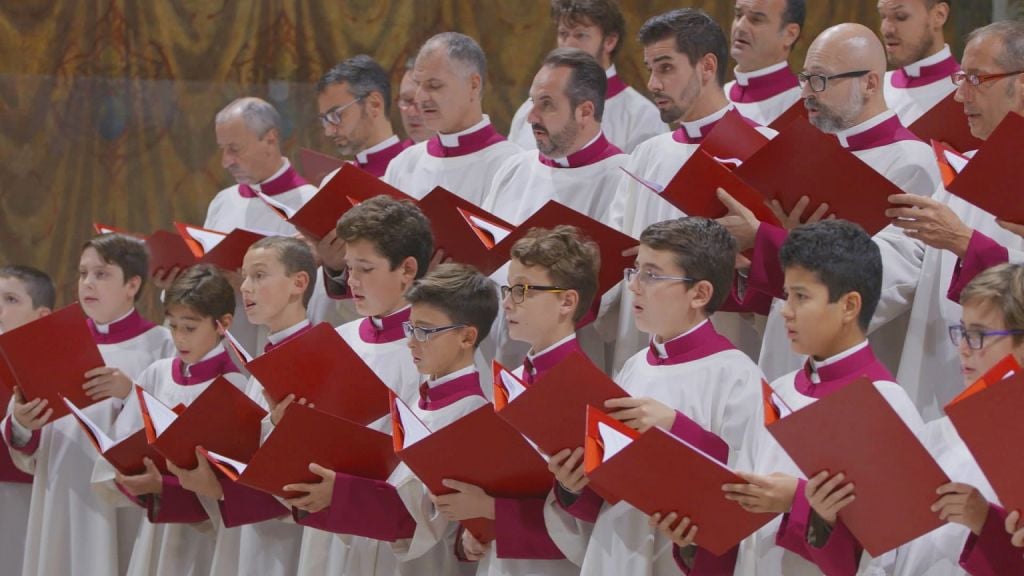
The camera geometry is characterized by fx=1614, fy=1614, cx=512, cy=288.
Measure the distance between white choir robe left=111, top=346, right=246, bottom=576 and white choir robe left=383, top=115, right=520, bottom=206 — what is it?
1.08 m

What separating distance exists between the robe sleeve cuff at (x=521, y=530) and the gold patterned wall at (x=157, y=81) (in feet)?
14.4

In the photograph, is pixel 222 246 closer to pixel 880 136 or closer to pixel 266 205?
pixel 266 205

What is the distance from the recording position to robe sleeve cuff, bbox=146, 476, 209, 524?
5195mm

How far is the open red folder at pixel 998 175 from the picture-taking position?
152 inches

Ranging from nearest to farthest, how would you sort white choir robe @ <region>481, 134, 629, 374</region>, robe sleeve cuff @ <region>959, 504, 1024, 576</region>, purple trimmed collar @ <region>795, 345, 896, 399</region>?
1. robe sleeve cuff @ <region>959, 504, 1024, 576</region>
2. purple trimmed collar @ <region>795, 345, 896, 399</region>
3. white choir robe @ <region>481, 134, 629, 374</region>

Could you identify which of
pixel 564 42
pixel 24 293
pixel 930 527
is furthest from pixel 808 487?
pixel 24 293

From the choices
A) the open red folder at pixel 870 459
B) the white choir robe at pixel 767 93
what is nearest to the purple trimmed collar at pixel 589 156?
the white choir robe at pixel 767 93

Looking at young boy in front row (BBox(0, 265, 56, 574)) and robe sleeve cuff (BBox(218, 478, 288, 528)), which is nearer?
robe sleeve cuff (BBox(218, 478, 288, 528))

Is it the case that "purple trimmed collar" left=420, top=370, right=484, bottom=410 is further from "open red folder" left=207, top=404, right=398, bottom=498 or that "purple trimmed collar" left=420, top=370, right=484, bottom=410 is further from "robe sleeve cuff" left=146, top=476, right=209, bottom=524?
"robe sleeve cuff" left=146, top=476, right=209, bottom=524

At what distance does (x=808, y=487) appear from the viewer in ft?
11.2

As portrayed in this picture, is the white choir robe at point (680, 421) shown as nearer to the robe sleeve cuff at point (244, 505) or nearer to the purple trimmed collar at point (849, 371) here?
the purple trimmed collar at point (849, 371)

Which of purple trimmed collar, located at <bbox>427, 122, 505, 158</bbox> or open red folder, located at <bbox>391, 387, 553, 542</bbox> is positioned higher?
purple trimmed collar, located at <bbox>427, 122, 505, 158</bbox>

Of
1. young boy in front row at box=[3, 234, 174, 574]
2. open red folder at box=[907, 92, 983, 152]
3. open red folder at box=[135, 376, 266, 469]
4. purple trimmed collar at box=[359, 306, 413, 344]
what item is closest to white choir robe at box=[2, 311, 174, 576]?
young boy in front row at box=[3, 234, 174, 574]

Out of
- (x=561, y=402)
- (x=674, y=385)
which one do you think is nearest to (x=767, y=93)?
(x=674, y=385)
